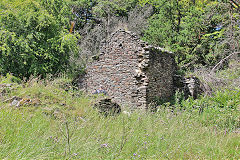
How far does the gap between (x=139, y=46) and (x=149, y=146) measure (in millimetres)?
6344

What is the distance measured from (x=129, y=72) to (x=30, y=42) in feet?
16.7

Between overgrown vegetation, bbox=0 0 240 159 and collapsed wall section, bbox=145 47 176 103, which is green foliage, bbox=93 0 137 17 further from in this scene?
collapsed wall section, bbox=145 47 176 103

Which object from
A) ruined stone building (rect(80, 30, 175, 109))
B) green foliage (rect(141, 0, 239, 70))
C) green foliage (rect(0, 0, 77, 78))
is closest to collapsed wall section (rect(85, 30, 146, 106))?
ruined stone building (rect(80, 30, 175, 109))

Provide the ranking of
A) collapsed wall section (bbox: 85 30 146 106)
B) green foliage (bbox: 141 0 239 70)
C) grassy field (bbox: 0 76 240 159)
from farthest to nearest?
green foliage (bbox: 141 0 239 70) < collapsed wall section (bbox: 85 30 146 106) < grassy field (bbox: 0 76 240 159)

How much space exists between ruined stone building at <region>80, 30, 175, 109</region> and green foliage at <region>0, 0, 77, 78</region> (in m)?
1.80

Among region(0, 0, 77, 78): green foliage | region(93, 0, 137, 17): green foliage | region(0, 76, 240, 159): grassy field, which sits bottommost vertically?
region(0, 76, 240, 159): grassy field

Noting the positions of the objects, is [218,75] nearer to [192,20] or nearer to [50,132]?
[192,20]

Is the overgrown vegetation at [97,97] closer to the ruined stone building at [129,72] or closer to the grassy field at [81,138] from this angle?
the grassy field at [81,138]

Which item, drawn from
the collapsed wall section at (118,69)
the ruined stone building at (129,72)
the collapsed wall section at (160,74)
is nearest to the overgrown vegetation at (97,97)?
the collapsed wall section at (160,74)

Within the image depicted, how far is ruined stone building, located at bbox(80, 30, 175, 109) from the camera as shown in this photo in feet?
30.8

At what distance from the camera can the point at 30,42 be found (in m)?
10.2

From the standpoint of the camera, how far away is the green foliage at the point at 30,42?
9.85 meters

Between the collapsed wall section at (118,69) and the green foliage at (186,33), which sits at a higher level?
the green foliage at (186,33)

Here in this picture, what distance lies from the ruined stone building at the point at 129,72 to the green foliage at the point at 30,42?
180 cm
